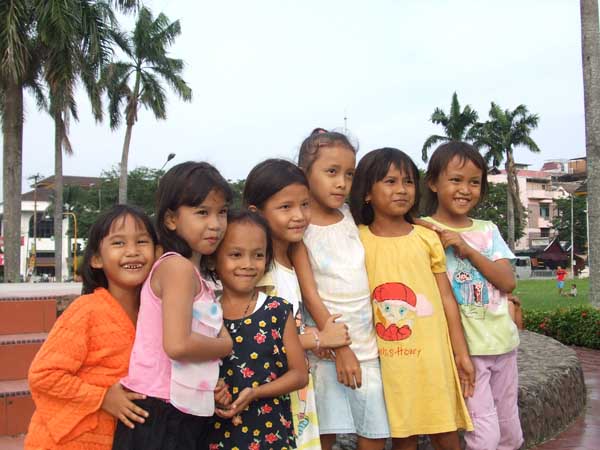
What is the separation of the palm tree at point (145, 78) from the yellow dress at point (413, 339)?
22406mm

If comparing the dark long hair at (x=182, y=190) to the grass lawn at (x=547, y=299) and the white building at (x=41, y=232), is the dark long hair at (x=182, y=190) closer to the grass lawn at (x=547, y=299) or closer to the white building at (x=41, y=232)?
the grass lawn at (x=547, y=299)

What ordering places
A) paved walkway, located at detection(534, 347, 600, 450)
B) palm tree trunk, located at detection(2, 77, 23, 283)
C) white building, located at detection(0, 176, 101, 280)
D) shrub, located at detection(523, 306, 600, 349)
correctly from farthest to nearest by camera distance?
white building, located at detection(0, 176, 101, 280) < palm tree trunk, located at detection(2, 77, 23, 283) < shrub, located at detection(523, 306, 600, 349) < paved walkway, located at detection(534, 347, 600, 450)

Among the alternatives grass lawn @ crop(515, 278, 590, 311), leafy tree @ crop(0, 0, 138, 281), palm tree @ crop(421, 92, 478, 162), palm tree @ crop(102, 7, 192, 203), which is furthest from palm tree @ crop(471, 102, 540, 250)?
leafy tree @ crop(0, 0, 138, 281)

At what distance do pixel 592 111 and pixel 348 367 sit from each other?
27.9 ft

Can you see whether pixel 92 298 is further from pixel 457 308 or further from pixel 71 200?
pixel 71 200

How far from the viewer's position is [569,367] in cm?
488

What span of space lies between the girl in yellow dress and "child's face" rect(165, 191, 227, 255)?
77 centimetres

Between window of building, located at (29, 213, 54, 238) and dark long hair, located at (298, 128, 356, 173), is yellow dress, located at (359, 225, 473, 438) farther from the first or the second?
window of building, located at (29, 213, 54, 238)

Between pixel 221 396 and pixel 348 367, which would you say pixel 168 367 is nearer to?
pixel 221 396

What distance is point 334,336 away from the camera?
2375 mm

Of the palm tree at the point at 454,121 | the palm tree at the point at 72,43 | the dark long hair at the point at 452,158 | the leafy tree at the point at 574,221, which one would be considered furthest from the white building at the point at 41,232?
the dark long hair at the point at 452,158

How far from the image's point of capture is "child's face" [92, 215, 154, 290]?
2.21m

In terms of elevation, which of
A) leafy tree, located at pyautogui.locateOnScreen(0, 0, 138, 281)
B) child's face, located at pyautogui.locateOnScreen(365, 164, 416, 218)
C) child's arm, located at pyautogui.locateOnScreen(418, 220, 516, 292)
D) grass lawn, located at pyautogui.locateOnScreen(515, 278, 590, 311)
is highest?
leafy tree, located at pyautogui.locateOnScreen(0, 0, 138, 281)

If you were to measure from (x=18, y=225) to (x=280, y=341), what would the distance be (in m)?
15.4
